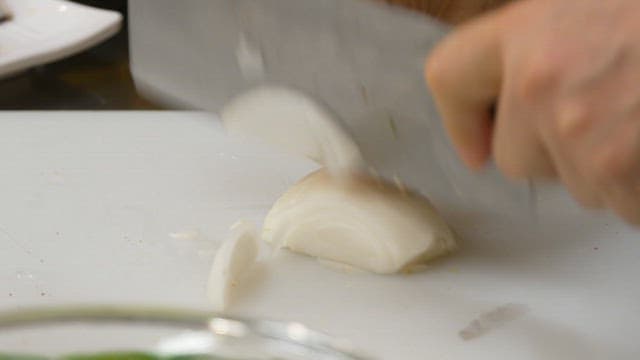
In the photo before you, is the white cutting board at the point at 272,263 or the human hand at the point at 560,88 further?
the white cutting board at the point at 272,263

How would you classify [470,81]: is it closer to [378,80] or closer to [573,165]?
[573,165]

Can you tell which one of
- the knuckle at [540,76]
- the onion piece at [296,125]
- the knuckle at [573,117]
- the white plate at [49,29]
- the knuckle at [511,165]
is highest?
the knuckle at [540,76]

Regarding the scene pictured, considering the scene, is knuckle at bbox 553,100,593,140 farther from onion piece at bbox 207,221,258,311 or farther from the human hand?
onion piece at bbox 207,221,258,311

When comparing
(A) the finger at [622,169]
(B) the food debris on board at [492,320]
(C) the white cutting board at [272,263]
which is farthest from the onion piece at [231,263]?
(A) the finger at [622,169]

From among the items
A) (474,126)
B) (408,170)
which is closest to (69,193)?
(408,170)

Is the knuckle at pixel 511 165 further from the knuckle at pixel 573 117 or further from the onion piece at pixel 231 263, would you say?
the onion piece at pixel 231 263

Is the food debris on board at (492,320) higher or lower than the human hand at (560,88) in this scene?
lower
